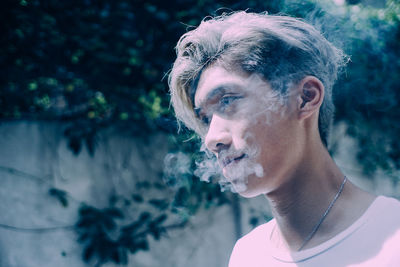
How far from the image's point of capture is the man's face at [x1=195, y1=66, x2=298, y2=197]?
1704 millimetres

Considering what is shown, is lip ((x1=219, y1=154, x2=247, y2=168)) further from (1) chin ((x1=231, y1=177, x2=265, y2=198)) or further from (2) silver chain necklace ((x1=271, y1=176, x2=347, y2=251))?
(2) silver chain necklace ((x1=271, y1=176, x2=347, y2=251))

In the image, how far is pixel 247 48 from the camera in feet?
5.88

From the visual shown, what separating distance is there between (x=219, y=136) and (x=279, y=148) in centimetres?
28

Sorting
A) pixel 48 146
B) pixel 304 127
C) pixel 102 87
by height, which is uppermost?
pixel 304 127

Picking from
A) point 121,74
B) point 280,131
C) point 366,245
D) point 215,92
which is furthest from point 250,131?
point 121,74

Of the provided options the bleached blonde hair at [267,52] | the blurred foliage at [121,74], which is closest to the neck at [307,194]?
the bleached blonde hair at [267,52]

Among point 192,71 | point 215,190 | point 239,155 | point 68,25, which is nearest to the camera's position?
point 239,155

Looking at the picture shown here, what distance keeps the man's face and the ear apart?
0.05 metres

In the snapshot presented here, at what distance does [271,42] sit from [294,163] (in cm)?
59

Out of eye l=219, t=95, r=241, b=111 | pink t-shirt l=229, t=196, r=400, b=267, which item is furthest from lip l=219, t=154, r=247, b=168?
pink t-shirt l=229, t=196, r=400, b=267

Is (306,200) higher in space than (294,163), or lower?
lower

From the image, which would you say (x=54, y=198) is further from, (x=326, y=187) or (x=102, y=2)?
(x=326, y=187)

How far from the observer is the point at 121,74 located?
4012mm

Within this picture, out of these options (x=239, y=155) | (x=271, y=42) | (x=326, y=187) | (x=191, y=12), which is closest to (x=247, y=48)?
(x=271, y=42)
